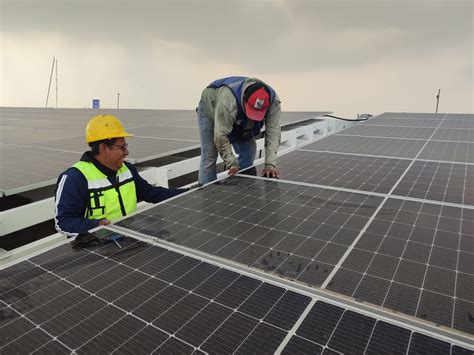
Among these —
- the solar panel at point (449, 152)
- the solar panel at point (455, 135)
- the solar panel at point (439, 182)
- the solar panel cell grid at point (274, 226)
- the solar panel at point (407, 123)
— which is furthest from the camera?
the solar panel at point (407, 123)

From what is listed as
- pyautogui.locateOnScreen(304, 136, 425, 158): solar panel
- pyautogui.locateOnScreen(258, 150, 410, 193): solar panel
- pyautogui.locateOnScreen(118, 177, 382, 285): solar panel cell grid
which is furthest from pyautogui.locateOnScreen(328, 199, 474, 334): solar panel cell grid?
pyautogui.locateOnScreen(304, 136, 425, 158): solar panel

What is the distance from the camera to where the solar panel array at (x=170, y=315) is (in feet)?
4.76

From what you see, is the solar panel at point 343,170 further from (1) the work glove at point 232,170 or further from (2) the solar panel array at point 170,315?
(2) the solar panel array at point 170,315

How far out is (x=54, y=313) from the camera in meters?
1.65

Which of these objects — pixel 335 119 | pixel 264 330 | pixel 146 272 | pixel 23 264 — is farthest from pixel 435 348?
pixel 335 119

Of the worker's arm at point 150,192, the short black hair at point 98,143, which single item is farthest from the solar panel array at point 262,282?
the short black hair at point 98,143

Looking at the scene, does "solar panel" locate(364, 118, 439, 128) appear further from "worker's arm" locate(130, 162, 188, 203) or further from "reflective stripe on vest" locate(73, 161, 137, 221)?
"reflective stripe on vest" locate(73, 161, 137, 221)

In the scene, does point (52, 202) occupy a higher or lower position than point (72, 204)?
lower

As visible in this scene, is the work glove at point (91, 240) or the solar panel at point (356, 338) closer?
the solar panel at point (356, 338)

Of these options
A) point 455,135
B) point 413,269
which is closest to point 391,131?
point 455,135

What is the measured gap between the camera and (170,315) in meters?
1.64

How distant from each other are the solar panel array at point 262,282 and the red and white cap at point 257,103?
1.19 m

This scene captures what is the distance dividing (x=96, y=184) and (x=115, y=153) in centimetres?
31

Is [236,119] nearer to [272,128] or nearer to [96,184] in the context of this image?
[272,128]
